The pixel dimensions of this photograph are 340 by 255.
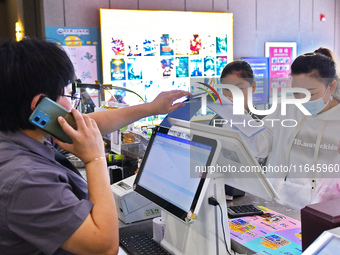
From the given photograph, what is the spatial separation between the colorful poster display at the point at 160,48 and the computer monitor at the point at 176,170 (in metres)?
3.30

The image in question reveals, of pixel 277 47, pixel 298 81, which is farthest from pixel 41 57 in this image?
pixel 277 47

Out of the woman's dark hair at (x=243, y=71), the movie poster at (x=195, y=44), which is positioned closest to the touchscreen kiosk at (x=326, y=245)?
the woman's dark hair at (x=243, y=71)

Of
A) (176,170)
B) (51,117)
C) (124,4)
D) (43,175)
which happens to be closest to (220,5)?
(124,4)

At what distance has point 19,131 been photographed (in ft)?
3.35

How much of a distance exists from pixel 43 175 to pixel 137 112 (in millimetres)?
777

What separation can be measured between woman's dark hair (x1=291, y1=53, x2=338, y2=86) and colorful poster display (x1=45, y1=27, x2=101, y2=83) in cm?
295

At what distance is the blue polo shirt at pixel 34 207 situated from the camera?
87cm

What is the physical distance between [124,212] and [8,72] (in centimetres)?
95

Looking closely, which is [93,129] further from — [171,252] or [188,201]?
[171,252]

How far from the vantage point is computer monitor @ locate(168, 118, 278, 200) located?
3.83 ft

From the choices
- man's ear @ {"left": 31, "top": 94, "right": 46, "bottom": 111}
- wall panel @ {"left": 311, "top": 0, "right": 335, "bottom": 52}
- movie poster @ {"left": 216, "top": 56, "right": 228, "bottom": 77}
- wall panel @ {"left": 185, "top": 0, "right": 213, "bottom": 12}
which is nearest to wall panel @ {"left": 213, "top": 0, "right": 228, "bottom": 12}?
wall panel @ {"left": 185, "top": 0, "right": 213, "bottom": 12}

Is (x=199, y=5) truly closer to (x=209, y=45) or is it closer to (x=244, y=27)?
(x=209, y=45)

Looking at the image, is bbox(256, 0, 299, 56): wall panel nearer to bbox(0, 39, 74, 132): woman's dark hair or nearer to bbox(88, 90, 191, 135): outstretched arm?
bbox(88, 90, 191, 135): outstretched arm

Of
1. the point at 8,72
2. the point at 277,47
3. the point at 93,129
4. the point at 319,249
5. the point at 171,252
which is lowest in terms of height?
the point at 171,252
